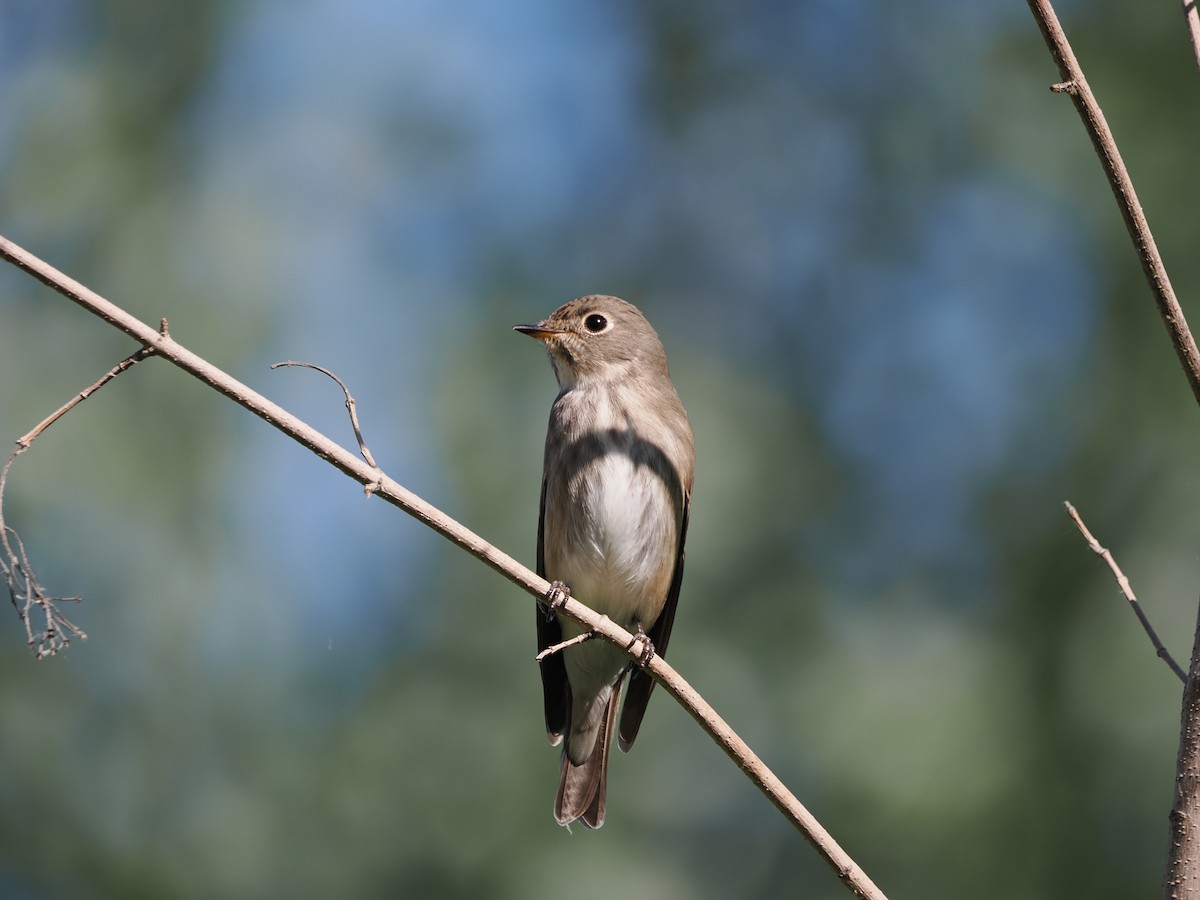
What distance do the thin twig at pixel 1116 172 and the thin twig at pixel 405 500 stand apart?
47.7 inches

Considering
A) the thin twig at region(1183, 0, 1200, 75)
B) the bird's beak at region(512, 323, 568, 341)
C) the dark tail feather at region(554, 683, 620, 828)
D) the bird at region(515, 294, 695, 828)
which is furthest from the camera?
the bird's beak at region(512, 323, 568, 341)

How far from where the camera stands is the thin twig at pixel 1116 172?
238cm

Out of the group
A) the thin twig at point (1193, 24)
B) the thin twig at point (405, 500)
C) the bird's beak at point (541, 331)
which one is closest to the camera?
the thin twig at point (1193, 24)

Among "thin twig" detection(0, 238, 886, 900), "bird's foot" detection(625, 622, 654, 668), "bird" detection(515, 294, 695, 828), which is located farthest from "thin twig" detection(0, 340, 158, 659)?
"bird" detection(515, 294, 695, 828)

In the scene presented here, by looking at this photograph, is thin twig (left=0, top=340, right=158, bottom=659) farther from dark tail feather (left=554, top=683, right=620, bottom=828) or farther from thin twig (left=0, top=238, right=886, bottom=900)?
dark tail feather (left=554, top=683, right=620, bottom=828)

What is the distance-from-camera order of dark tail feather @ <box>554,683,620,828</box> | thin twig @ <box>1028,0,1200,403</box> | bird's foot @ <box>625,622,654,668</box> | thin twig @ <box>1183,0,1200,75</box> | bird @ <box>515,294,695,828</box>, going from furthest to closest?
dark tail feather @ <box>554,683,620,828</box>
bird @ <box>515,294,695,828</box>
bird's foot @ <box>625,622,654,668</box>
thin twig @ <box>1183,0,1200,75</box>
thin twig @ <box>1028,0,1200,403</box>

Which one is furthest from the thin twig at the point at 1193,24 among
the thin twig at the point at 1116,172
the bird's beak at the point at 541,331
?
the bird's beak at the point at 541,331

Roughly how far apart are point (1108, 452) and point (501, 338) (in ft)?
13.6

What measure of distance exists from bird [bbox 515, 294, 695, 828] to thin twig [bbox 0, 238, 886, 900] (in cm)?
194

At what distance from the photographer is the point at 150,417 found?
28.0ft

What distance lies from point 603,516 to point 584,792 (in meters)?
1.22

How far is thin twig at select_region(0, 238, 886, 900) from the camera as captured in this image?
2.64 metres

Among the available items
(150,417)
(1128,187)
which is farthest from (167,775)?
(1128,187)

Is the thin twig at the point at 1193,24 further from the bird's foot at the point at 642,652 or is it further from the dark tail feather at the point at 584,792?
the dark tail feather at the point at 584,792
